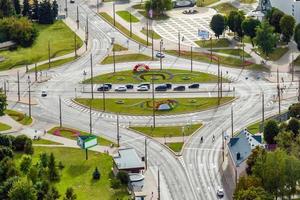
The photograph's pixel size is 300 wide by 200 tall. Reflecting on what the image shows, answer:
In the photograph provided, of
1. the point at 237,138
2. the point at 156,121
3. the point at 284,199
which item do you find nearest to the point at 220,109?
the point at 156,121

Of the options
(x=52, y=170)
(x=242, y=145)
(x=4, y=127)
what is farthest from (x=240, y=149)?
(x=4, y=127)

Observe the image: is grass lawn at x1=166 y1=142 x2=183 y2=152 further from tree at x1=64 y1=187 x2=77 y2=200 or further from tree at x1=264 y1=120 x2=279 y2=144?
tree at x1=64 y1=187 x2=77 y2=200

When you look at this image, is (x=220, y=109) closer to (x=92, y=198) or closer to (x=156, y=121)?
(x=156, y=121)

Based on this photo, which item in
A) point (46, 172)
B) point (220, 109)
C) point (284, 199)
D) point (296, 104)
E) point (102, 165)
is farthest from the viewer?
point (220, 109)

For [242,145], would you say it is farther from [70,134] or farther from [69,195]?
[70,134]

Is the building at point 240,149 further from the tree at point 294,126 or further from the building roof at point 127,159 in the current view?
the building roof at point 127,159

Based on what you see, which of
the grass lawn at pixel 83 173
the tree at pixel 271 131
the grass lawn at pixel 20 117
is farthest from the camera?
the grass lawn at pixel 20 117

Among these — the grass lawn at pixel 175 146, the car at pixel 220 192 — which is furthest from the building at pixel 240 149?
the grass lawn at pixel 175 146
